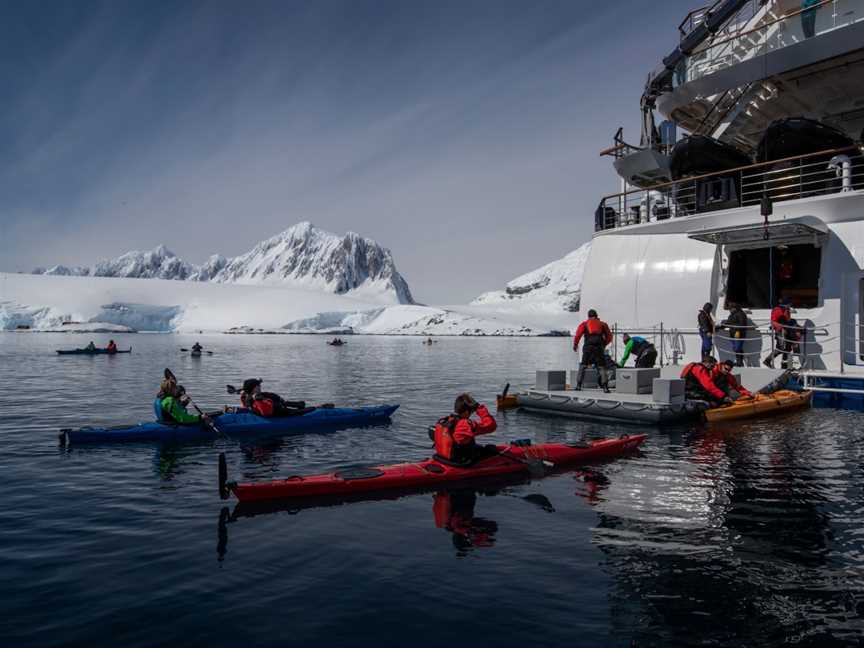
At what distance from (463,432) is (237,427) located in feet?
22.6

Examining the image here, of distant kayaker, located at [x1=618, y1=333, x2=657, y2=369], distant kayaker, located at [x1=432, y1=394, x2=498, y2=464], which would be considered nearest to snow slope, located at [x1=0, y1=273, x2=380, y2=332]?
distant kayaker, located at [x1=618, y1=333, x2=657, y2=369]

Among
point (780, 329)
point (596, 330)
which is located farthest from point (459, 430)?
point (780, 329)

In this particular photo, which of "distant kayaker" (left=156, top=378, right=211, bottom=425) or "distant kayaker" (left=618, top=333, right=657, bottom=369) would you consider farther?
"distant kayaker" (left=618, top=333, right=657, bottom=369)

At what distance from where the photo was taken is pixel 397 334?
14525 centimetres

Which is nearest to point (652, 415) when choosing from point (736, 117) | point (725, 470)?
point (725, 470)

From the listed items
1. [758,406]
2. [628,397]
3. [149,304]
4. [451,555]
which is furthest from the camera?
[149,304]

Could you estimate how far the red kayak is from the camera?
874cm

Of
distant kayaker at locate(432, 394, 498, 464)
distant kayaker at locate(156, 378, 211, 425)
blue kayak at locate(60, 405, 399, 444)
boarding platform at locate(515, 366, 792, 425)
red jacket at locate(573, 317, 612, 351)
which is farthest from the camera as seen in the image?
red jacket at locate(573, 317, 612, 351)

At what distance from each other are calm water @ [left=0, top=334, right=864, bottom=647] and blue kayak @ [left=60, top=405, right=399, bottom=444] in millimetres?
748

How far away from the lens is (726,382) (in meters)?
16.0

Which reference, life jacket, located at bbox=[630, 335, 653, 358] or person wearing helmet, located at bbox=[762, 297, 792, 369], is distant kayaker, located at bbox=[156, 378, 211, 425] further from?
person wearing helmet, located at bbox=[762, 297, 792, 369]

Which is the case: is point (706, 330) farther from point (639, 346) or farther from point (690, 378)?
point (690, 378)

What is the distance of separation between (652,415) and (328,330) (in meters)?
132

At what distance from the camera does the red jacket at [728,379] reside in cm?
1582
